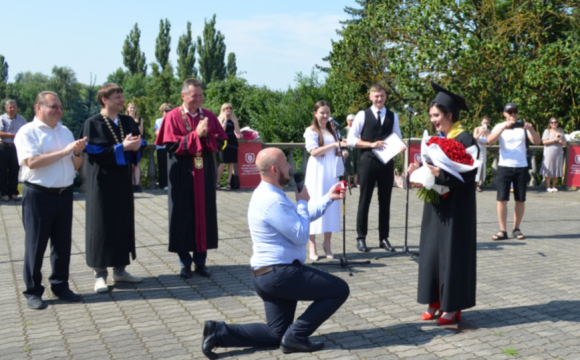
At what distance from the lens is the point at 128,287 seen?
313 inches

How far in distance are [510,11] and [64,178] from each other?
21.3 meters

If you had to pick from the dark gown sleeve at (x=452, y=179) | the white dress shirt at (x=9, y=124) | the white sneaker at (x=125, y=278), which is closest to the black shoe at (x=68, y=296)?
the white sneaker at (x=125, y=278)

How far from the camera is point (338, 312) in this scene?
6.84 metres

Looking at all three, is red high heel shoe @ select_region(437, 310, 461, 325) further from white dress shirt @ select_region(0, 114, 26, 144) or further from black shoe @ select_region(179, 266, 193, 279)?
white dress shirt @ select_region(0, 114, 26, 144)

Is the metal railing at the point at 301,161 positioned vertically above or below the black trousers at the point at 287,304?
above

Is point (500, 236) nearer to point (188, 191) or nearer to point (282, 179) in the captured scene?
point (188, 191)

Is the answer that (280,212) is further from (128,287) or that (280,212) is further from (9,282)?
(9,282)

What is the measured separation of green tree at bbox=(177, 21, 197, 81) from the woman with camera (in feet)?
262

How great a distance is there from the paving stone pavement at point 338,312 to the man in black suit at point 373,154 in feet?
1.35

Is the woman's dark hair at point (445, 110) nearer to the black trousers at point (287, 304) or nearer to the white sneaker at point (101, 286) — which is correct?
the black trousers at point (287, 304)

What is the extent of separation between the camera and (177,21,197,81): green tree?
9662cm

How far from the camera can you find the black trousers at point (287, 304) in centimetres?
553

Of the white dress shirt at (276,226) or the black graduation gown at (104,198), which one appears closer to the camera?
the white dress shirt at (276,226)

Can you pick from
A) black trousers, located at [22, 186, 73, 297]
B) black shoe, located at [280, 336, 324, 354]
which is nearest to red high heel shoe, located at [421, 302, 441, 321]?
black shoe, located at [280, 336, 324, 354]
